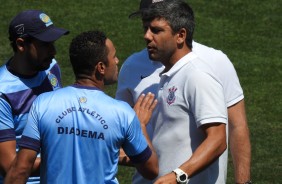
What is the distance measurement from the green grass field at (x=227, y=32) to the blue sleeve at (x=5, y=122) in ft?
20.5

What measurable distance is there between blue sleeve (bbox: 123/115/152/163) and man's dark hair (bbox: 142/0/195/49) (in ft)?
2.35

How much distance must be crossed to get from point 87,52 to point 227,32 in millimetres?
10093

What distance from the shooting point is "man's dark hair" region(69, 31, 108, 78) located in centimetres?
543

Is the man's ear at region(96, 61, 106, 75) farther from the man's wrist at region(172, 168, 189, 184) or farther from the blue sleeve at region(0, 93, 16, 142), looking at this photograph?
the blue sleeve at region(0, 93, 16, 142)

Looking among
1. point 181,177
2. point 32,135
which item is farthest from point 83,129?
point 181,177

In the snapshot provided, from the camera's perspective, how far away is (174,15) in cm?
584

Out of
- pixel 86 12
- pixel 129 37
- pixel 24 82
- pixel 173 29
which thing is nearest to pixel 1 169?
pixel 24 82

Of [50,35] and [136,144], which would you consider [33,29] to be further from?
[136,144]

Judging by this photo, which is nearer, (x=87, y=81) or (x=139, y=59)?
(x=87, y=81)

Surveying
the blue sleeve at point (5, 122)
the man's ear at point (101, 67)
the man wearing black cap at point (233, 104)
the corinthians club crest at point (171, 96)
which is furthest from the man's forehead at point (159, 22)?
the blue sleeve at point (5, 122)

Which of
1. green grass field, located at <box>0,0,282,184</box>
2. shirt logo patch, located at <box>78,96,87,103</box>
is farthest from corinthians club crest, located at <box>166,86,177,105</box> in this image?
Answer: green grass field, located at <box>0,0,282,184</box>

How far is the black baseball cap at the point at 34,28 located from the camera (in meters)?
6.11

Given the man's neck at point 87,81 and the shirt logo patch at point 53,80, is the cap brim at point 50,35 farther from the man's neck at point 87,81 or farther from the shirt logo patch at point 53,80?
the man's neck at point 87,81

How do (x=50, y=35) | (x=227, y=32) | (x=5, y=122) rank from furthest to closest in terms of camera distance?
(x=227, y=32) → (x=50, y=35) → (x=5, y=122)
